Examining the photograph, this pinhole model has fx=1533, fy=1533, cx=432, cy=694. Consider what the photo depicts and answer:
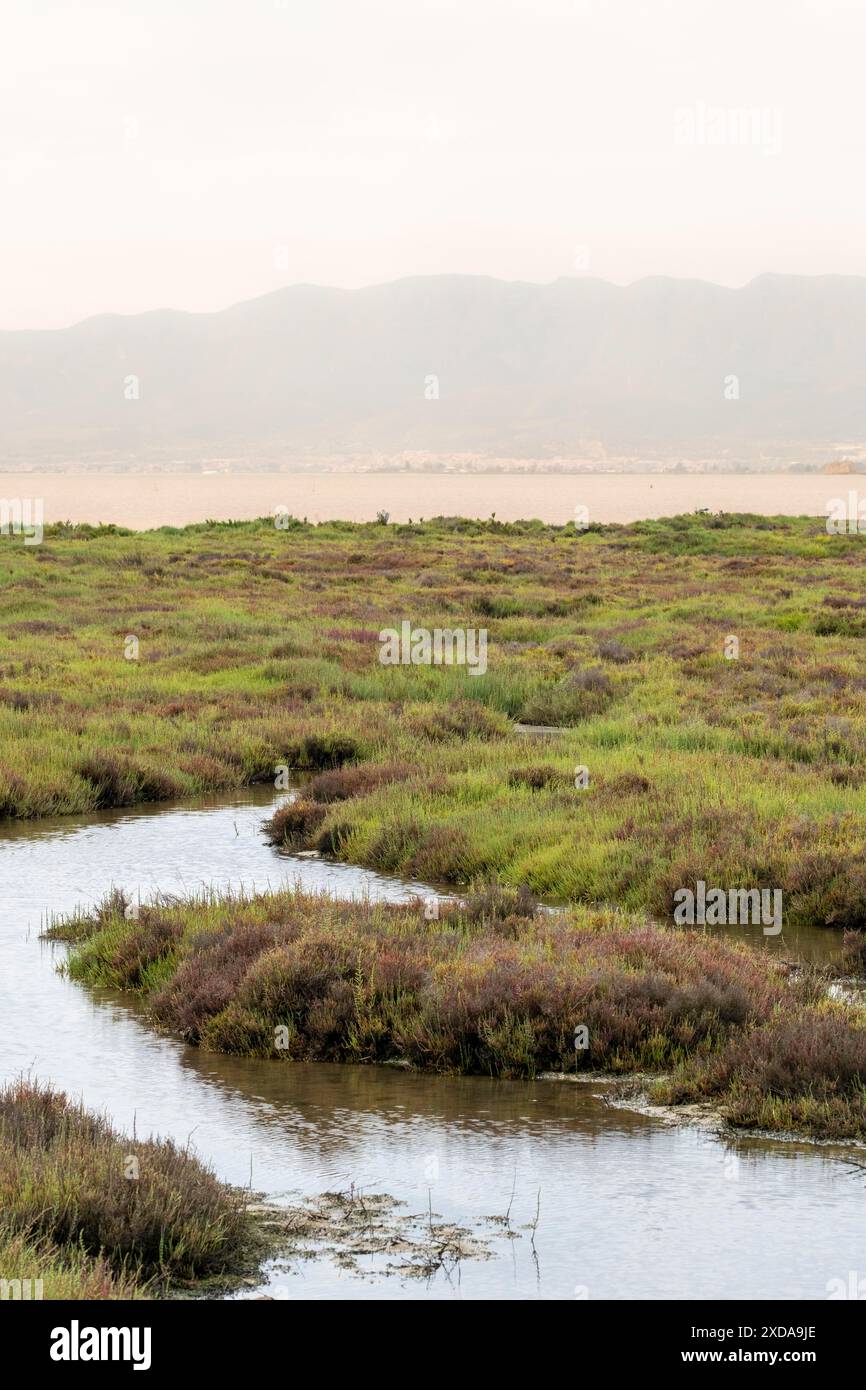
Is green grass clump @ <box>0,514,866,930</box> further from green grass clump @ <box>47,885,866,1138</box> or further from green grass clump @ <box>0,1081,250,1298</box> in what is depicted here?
green grass clump @ <box>0,1081,250,1298</box>

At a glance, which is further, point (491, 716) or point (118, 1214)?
point (491, 716)

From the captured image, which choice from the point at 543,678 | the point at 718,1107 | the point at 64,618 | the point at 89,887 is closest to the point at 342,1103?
the point at 718,1107

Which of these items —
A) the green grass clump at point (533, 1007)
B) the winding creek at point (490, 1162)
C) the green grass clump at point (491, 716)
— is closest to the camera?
the winding creek at point (490, 1162)

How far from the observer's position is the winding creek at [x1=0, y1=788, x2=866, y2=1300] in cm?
640

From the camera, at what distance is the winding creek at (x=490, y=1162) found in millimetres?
6402

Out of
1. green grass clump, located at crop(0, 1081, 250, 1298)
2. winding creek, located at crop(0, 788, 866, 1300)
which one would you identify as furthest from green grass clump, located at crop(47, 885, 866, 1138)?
green grass clump, located at crop(0, 1081, 250, 1298)

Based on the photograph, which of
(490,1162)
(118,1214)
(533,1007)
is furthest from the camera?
(533,1007)

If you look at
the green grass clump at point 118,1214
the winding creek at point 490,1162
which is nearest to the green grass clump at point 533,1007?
the winding creek at point 490,1162

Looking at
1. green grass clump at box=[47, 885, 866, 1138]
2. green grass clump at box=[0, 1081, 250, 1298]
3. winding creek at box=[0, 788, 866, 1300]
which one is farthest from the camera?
green grass clump at box=[47, 885, 866, 1138]

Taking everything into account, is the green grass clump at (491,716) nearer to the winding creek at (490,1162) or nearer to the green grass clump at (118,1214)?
the winding creek at (490,1162)

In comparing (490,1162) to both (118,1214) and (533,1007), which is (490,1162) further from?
(118,1214)

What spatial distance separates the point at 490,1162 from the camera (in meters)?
7.96

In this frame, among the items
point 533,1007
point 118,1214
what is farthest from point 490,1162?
point 118,1214

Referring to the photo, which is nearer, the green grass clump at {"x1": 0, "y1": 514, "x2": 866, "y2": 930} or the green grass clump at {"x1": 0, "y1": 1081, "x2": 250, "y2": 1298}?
the green grass clump at {"x1": 0, "y1": 1081, "x2": 250, "y2": 1298}
